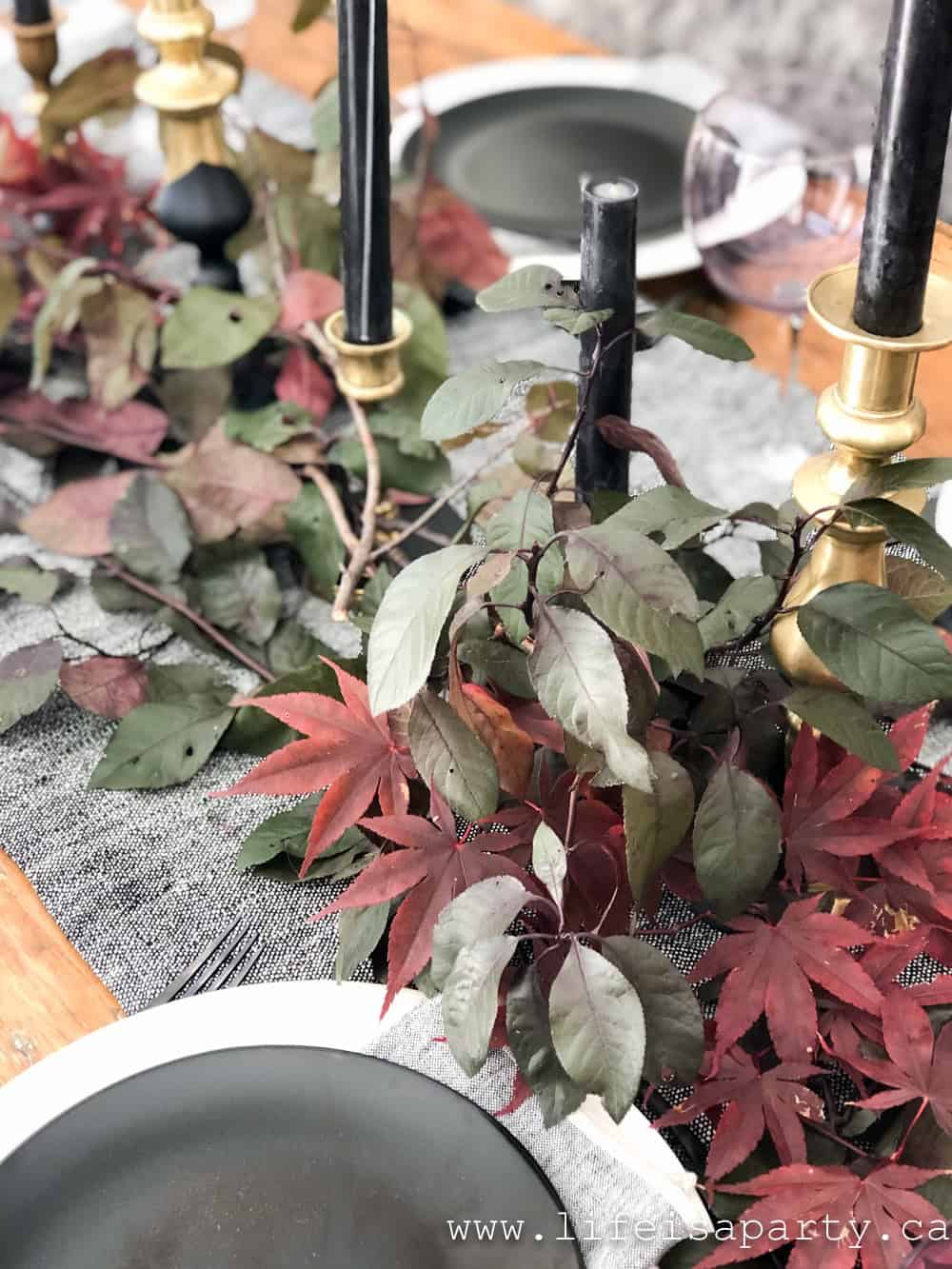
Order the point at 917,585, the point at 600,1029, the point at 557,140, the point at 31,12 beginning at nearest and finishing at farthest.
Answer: the point at 600,1029
the point at 917,585
the point at 31,12
the point at 557,140

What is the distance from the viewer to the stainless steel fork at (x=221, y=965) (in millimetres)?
434

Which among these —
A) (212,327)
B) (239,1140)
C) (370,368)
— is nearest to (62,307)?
(212,327)

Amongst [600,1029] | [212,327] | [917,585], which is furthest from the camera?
[212,327]

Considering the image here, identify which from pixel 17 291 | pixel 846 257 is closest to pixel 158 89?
pixel 17 291

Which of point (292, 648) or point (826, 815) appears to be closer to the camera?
point (826, 815)

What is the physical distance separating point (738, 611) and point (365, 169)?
0.23 meters

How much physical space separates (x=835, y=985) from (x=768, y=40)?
2.00 metres

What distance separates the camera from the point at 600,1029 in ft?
1.07

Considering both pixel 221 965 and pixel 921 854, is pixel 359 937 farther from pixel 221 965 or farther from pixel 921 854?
pixel 921 854

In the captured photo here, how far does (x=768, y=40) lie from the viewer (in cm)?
206

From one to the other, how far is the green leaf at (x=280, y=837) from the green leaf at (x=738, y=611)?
14 cm

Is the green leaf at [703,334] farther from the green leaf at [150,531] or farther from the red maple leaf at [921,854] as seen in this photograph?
the green leaf at [150,531]

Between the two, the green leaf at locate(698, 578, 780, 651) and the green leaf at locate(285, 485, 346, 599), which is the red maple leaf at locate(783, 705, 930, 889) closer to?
the green leaf at locate(698, 578, 780, 651)

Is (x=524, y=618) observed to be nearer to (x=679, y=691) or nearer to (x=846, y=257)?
(x=679, y=691)
